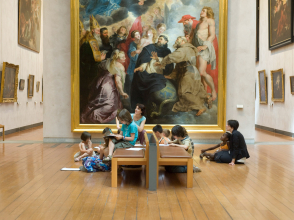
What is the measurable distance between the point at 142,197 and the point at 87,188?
4.29 ft

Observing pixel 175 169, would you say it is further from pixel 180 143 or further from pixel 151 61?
pixel 151 61

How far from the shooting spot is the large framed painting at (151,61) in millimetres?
13094

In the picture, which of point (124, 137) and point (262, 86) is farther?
point (262, 86)

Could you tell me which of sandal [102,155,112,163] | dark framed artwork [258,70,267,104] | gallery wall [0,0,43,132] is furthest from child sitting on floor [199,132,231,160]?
dark framed artwork [258,70,267,104]

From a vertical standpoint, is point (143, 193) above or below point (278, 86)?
below

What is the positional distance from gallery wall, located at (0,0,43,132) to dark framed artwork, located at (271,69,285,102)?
14.5 m

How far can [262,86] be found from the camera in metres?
20.6

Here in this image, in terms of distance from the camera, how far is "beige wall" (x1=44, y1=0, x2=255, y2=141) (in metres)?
13.3

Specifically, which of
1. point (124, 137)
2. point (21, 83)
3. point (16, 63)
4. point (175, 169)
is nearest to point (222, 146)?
point (175, 169)

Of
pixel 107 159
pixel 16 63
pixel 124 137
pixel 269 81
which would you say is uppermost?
pixel 16 63

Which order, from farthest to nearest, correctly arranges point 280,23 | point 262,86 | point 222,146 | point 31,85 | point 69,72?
point 262,86, point 31,85, point 280,23, point 69,72, point 222,146

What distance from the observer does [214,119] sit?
1323cm

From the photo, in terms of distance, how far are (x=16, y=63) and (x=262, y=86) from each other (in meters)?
15.0

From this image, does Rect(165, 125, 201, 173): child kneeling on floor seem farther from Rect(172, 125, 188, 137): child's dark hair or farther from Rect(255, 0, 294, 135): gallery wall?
Rect(255, 0, 294, 135): gallery wall
